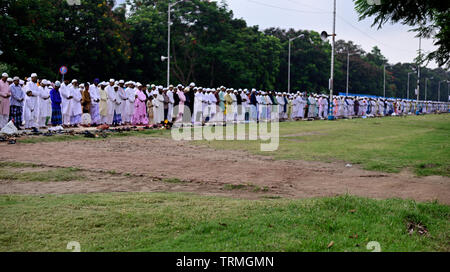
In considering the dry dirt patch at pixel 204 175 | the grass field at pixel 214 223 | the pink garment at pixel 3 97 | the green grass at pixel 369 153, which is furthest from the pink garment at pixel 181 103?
the grass field at pixel 214 223

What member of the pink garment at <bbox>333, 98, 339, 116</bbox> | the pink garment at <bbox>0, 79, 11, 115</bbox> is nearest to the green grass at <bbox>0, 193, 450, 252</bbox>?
the pink garment at <bbox>0, 79, 11, 115</bbox>

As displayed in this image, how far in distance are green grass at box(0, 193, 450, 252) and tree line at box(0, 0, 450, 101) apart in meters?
14.5

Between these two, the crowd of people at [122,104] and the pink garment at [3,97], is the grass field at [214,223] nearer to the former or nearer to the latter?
the pink garment at [3,97]

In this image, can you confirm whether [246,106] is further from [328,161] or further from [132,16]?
Answer: [132,16]

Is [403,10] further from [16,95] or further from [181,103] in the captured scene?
[181,103]

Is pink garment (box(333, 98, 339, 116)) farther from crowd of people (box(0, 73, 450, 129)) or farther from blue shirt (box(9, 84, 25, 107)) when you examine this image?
blue shirt (box(9, 84, 25, 107))

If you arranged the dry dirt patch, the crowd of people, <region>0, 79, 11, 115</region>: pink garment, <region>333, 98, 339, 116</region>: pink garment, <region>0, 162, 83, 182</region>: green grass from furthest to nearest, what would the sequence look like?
1. <region>333, 98, 339, 116</region>: pink garment
2. the crowd of people
3. <region>0, 79, 11, 115</region>: pink garment
4. <region>0, 162, 83, 182</region>: green grass
5. the dry dirt patch

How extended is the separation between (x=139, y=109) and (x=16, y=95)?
271 inches

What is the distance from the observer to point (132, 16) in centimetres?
4409

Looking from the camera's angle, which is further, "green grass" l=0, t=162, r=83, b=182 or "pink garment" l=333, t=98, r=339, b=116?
"pink garment" l=333, t=98, r=339, b=116

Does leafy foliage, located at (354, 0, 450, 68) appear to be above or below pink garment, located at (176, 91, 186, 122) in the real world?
above

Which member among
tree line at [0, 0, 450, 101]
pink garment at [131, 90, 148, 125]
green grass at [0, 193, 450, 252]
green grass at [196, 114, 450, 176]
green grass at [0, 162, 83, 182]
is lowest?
green grass at [0, 193, 450, 252]

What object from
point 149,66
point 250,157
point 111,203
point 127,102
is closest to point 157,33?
point 149,66

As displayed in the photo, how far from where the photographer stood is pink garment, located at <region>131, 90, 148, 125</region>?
71.9 ft
